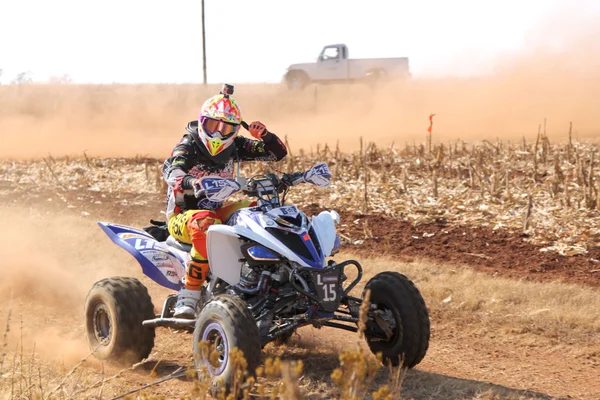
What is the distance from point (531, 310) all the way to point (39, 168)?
16140 mm

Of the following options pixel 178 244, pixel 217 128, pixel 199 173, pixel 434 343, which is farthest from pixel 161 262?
pixel 434 343

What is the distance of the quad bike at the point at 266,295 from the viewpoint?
248 inches

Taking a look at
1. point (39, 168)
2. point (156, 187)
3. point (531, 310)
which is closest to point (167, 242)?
point (531, 310)

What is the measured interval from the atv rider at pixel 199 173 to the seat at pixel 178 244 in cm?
9

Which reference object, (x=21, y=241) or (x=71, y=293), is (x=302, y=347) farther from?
(x=21, y=241)

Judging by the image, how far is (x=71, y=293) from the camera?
10.5 m

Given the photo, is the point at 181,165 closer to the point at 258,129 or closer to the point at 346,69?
the point at 258,129

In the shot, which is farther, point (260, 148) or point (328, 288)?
point (260, 148)

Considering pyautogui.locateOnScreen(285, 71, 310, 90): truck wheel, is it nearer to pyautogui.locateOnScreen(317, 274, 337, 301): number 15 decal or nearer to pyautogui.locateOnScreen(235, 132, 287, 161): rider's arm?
pyautogui.locateOnScreen(235, 132, 287, 161): rider's arm

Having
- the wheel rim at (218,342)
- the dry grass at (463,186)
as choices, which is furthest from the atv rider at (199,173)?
the dry grass at (463,186)

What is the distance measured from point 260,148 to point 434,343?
272 centimetres

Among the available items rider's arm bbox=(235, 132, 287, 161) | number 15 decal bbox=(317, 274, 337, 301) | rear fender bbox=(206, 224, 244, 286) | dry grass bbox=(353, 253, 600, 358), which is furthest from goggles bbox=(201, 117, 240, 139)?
dry grass bbox=(353, 253, 600, 358)

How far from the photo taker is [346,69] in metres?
39.2

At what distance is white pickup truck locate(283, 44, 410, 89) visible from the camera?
39188 mm
